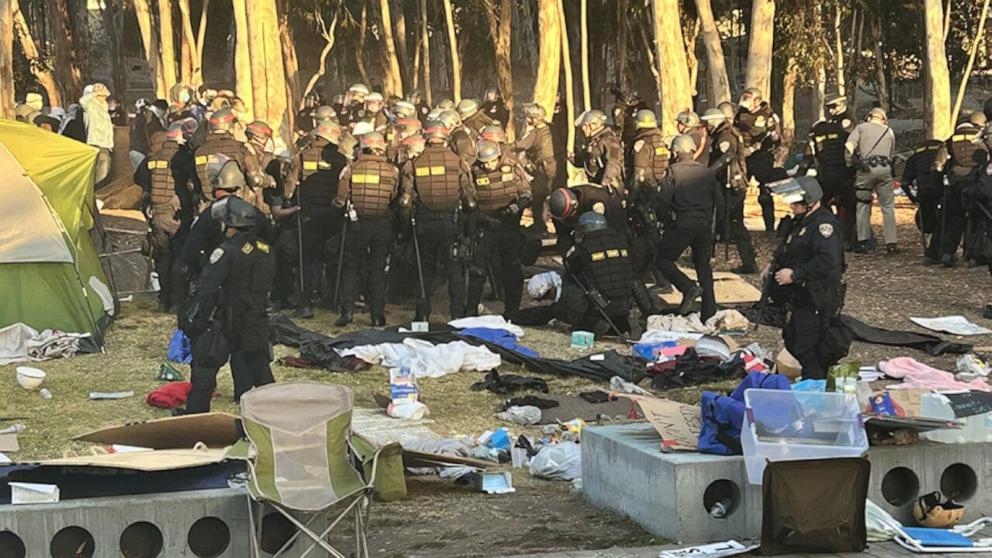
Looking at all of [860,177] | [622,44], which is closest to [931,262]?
[860,177]

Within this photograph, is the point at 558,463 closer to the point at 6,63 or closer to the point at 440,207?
the point at 440,207

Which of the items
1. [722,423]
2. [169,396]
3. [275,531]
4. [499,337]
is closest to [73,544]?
[275,531]

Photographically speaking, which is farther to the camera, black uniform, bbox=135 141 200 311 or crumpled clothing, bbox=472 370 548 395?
black uniform, bbox=135 141 200 311

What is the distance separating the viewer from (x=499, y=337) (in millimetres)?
16250

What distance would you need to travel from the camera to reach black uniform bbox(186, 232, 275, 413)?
12.1 meters

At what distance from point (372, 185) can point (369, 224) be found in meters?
0.48

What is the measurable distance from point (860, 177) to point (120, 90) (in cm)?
3085

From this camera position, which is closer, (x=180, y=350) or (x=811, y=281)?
(x=811, y=281)

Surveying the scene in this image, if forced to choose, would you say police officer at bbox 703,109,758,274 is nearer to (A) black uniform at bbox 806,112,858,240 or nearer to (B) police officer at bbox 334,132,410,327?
(A) black uniform at bbox 806,112,858,240

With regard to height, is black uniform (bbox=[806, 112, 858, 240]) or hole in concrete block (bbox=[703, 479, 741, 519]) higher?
black uniform (bbox=[806, 112, 858, 240])

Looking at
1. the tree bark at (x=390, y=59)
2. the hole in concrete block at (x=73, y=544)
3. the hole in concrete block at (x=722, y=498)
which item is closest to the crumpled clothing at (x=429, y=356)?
the hole in concrete block at (x=722, y=498)

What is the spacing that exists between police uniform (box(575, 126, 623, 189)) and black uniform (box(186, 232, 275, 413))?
252 inches

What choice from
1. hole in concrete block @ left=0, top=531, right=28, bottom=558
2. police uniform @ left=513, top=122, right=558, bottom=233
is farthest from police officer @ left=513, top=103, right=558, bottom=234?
hole in concrete block @ left=0, top=531, right=28, bottom=558

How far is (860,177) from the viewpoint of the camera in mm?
23453
